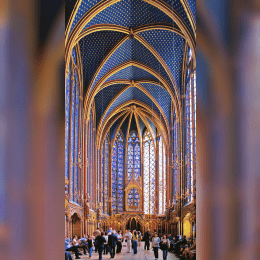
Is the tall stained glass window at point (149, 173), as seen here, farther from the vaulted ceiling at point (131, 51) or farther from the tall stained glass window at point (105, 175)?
the vaulted ceiling at point (131, 51)

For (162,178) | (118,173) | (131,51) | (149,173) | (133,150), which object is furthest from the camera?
(133,150)

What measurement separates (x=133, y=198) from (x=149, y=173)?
9.24 ft

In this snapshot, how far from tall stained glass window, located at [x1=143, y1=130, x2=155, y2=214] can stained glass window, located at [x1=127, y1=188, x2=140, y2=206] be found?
2.55 ft

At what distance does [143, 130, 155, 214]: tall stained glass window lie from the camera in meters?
32.1

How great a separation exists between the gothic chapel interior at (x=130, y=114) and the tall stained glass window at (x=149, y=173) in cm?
10

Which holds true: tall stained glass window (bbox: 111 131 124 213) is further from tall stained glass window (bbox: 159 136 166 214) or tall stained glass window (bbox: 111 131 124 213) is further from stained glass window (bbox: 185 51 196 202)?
stained glass window (bbox: 185 51 196 202)

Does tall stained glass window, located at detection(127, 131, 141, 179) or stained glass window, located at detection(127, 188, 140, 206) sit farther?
tall stained glass window, located at detection(127, 131, 141, 179)

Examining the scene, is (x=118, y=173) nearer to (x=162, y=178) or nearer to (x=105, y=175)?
(x=105, y=175)

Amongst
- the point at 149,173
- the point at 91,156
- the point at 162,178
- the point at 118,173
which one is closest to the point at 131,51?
the point at 91,156

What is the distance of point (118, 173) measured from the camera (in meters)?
32.5

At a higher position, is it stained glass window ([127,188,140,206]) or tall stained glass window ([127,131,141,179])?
tall stained glass window ([127,131,141,179])

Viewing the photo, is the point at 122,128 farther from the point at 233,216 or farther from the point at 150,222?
the point at 233,216

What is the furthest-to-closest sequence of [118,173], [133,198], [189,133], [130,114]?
1. [118,173]
2. [133,198]
3. [130,114]
4. [189,133]

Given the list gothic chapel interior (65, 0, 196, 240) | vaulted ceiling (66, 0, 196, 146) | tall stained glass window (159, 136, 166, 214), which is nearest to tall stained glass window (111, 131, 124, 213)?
gothic chapel interior (65, 0, 196, 240)
